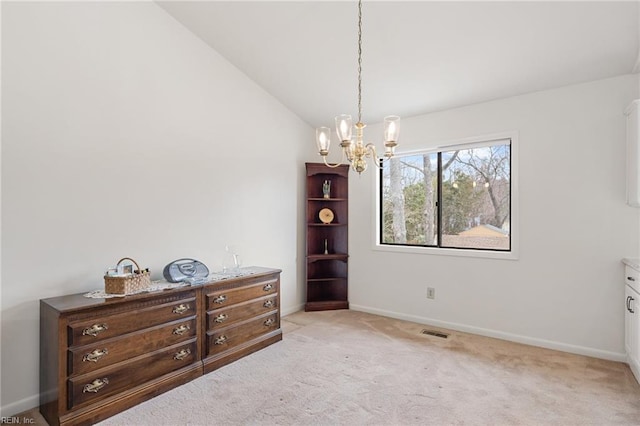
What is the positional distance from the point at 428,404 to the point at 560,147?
2627 millimetres

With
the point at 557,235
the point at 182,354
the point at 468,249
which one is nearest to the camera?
the point at 182,354

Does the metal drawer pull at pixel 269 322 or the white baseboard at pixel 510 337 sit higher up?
the metal drawer pull at pixel 269 322

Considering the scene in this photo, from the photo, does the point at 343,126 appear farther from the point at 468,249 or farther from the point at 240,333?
the point at 468,249

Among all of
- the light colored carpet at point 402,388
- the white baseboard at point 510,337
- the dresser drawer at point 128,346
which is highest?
the dresser drawer at point 128,346

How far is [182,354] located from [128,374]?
16.5 inches

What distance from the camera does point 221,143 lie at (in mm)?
3686

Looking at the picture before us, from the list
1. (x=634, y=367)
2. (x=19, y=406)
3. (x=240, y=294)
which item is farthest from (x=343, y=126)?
(x=634, y=367)

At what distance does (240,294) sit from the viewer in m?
3.21

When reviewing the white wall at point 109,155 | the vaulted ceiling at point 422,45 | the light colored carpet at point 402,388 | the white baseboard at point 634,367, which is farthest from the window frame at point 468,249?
the white wall at point 109,155

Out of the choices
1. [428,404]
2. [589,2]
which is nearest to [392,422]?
[428,404]

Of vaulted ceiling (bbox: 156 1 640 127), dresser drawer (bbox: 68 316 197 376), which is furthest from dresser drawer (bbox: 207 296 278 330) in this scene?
vaulted ceiling (bbox: 156 1 640 127)

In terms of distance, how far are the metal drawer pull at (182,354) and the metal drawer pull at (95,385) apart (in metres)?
0.50

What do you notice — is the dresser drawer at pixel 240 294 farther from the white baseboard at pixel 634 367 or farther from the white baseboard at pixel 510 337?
the white baseboard at pixel 634 367

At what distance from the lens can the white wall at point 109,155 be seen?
7.57ft
